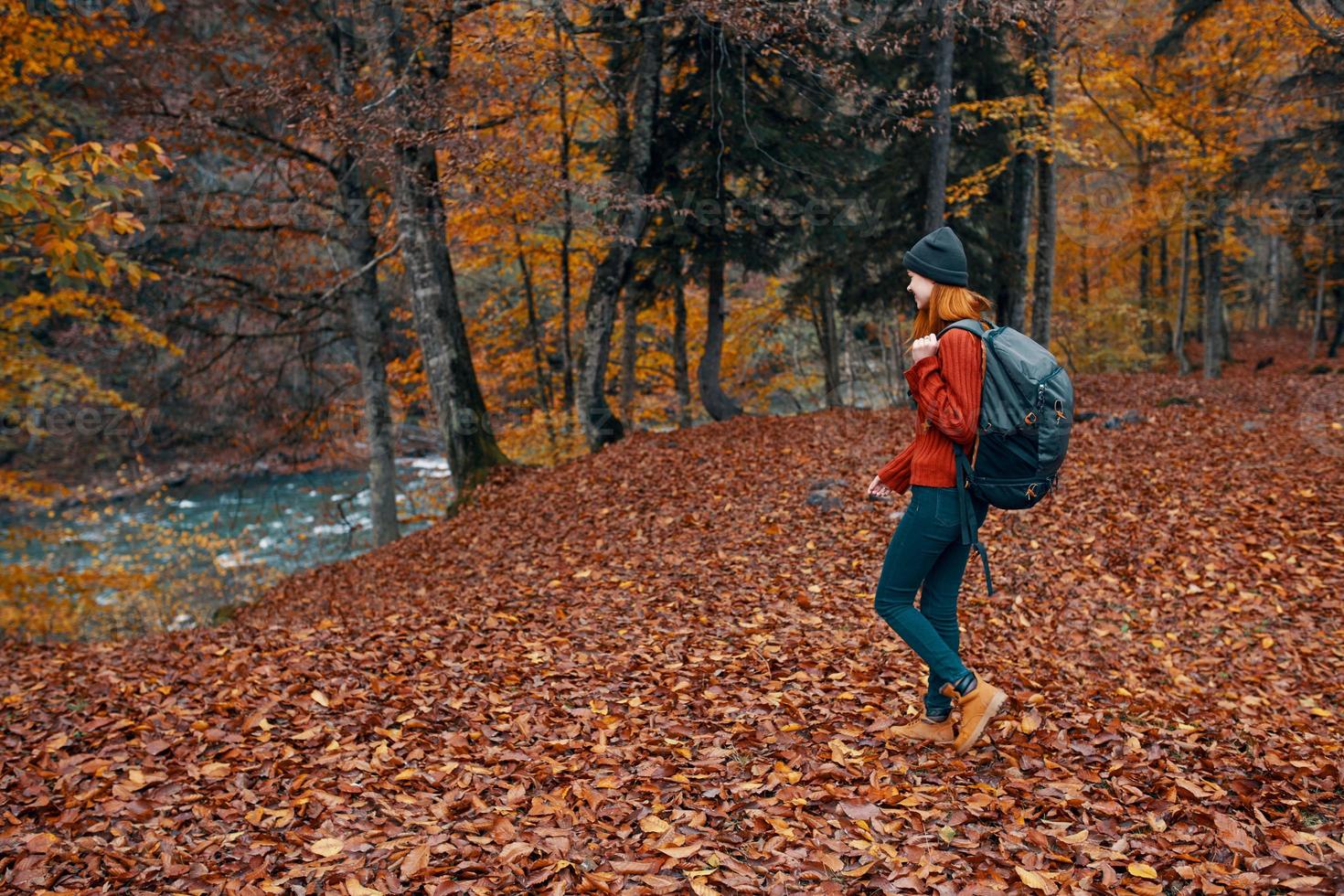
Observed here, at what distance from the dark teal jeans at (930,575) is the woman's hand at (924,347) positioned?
545mm

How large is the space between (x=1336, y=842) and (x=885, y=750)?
175cm

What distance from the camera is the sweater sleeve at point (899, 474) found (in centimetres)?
370

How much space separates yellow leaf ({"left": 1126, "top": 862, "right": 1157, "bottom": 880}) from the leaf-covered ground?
1cm

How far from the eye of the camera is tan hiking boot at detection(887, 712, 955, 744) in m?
4.09

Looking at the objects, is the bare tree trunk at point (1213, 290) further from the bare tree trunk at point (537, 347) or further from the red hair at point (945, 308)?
the red hair at point (945, 308)

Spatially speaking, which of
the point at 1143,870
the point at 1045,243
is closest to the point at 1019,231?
the point at 1045,243

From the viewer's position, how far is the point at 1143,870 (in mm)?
3104

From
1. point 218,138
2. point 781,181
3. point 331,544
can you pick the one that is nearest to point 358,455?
point 331,544

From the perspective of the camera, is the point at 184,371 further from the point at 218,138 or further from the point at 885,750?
the point at 885,750

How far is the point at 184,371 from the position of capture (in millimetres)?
12055

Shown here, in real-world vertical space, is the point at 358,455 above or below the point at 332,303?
below

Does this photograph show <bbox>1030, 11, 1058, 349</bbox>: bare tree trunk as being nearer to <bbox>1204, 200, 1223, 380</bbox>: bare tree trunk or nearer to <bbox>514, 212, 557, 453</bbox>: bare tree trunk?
<bbox>1204, 200, 1223, 380</bbox>: bare tree trunk

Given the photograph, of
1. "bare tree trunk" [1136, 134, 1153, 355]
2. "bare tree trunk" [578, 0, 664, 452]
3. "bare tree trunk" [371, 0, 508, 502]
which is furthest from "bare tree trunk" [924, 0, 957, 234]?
"bare tree trunk" [1136, 134, 1153, 355]

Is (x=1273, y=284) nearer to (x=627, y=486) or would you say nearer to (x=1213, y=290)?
(x=1213, y=290)
